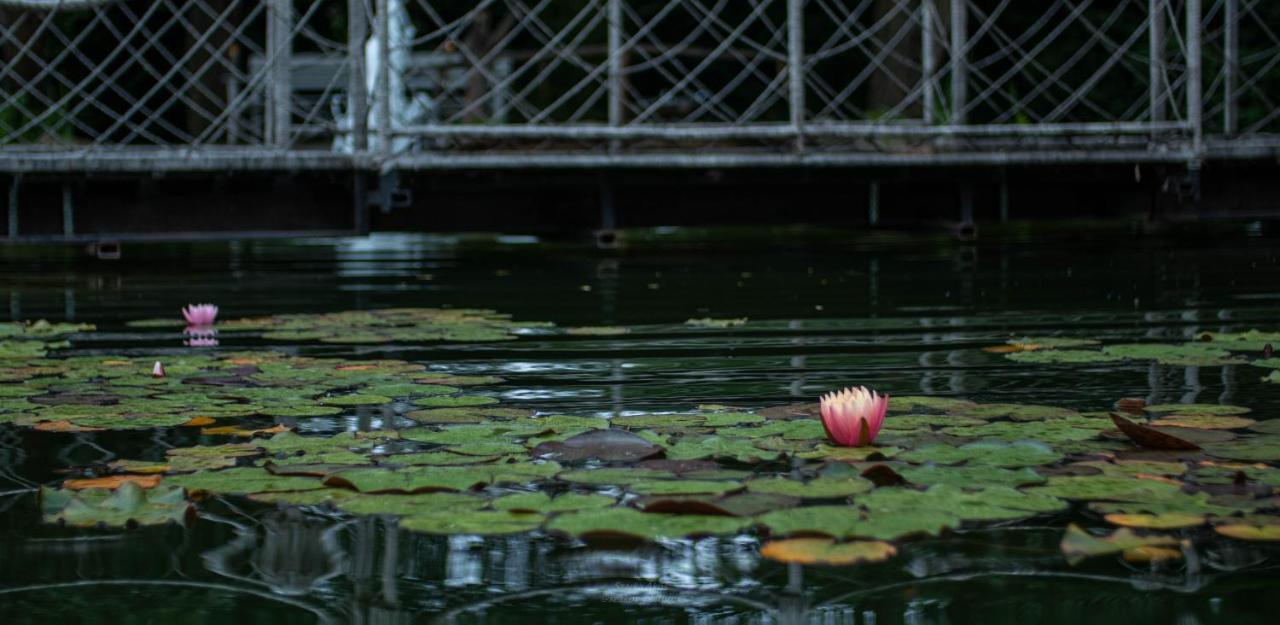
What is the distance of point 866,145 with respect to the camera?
1004cm

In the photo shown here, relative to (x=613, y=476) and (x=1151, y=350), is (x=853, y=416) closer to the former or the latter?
(x=613, y=476)

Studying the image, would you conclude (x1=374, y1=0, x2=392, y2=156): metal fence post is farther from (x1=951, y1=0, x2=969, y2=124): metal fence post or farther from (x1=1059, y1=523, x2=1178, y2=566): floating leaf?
(x1=1059, y1=523, x2=1178, y2=566): floating leaf

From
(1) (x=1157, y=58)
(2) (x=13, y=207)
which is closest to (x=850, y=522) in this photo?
(2) (x=13, y=207)

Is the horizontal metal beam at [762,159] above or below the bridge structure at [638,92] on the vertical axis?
below

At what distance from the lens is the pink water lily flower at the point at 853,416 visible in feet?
7.88

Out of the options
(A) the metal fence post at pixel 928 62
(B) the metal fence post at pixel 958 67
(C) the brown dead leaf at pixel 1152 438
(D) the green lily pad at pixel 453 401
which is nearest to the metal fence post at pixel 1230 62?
(B) the metal fence post at pixel 958 67

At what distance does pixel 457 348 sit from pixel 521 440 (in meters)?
1.74

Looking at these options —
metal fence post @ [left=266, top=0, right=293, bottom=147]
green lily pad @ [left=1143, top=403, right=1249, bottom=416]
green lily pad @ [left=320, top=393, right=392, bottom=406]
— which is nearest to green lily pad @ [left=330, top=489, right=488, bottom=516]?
green lily pad @ [left=320, top=393, right=392, bottom=406]

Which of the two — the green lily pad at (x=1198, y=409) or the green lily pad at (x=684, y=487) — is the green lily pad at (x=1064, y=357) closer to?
the green lily pad at (x=1198, y=409)

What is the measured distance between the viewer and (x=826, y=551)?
1.77m

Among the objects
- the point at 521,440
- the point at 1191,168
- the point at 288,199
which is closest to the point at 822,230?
the point at 1191,168

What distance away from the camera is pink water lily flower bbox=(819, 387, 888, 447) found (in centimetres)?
240

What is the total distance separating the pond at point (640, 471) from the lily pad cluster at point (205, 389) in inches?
0.6

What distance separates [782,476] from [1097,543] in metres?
0.51
